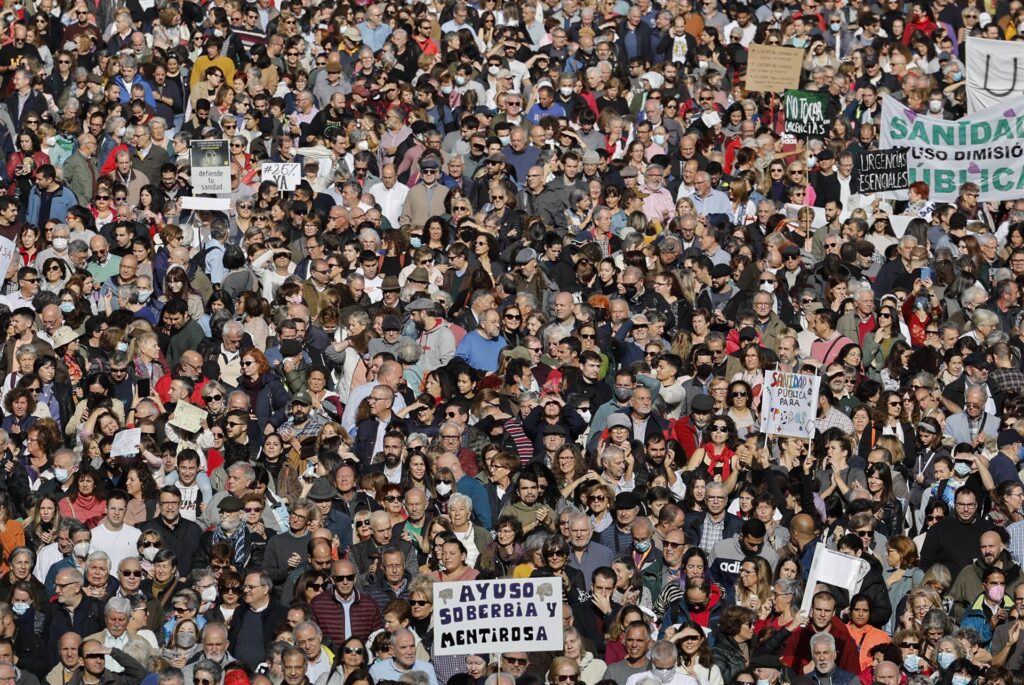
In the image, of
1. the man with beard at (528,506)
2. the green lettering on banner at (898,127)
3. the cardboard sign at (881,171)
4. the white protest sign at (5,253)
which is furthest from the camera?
the green lettering on banner at (898,127)

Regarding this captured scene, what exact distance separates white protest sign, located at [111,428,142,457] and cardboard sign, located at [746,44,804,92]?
10417 mm

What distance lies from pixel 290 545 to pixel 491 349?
3.76m

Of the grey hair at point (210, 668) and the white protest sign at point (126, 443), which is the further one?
the white protest sign at point (126, 443)

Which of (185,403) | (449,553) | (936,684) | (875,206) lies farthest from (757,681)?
(875,206)

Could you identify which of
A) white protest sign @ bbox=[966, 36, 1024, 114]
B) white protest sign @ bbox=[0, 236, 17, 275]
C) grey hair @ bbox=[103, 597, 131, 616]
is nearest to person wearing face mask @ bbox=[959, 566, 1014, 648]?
grey hair @ bbox=[103, 597, 131, 616]

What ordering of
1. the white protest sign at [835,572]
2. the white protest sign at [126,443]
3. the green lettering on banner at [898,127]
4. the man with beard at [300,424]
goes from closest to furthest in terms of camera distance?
the white protest sign at [835,572]
the white protest sign at [126,443]
the man with beard at [300,424]
the green lettering on banner at [898,127]

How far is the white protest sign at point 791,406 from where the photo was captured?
19.5 meters

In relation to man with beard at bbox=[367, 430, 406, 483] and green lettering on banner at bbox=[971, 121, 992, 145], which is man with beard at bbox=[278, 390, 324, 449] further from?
green lettering on banner at bbox=[971, 121, 992, 145]

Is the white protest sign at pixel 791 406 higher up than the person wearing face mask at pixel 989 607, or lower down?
higher up

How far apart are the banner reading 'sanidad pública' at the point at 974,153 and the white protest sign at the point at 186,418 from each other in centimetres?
893

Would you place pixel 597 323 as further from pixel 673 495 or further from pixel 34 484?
pixel 34 484

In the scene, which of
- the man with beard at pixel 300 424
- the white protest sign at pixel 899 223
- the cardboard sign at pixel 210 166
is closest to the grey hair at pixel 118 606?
the man with beard at pixel 300 424

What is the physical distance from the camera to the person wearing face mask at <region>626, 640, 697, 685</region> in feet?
52.5

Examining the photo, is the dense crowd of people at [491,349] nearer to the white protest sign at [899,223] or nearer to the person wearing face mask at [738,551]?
the person wearing face mask at [738,551]
